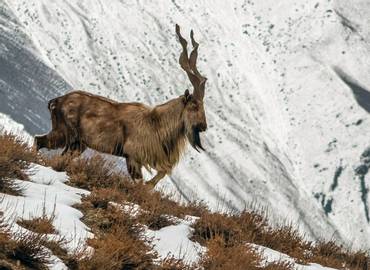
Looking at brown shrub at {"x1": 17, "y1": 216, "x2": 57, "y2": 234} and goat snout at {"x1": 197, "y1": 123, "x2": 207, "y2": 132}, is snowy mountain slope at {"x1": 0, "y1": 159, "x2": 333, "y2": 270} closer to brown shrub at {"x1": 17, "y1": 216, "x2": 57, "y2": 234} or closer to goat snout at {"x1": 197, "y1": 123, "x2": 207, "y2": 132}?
brown shrub at {"x1": 17, "y1": 216, "x2": 57, "y2": 234}

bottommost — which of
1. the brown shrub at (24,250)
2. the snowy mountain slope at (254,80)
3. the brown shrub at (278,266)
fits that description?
the snowy mountain slope at (254,80)

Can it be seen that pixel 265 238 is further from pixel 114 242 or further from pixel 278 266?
pixel 114 242

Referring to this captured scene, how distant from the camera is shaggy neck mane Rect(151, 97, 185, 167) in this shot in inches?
447

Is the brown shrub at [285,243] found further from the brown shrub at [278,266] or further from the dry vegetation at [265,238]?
the brown shrub at [278,266]

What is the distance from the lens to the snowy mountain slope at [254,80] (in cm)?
8012

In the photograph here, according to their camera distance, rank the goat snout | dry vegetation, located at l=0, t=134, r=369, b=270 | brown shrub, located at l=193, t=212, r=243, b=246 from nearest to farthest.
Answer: dry vegetation, located at l=0, t=134, r=369, b=270
brown shrub, located at l=193, t=212, r=243, b=246
the goat snout

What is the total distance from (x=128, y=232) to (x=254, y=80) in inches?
3346

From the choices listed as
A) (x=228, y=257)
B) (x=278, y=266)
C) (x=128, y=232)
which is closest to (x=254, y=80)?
(x=278, y=266)

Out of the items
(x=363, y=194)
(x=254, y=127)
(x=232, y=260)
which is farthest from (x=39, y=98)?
(x=232, y=260)

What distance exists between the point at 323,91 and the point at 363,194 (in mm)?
12657

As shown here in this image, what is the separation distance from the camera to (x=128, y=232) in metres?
7.60

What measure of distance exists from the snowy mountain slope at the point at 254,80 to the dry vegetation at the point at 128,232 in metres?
64.1

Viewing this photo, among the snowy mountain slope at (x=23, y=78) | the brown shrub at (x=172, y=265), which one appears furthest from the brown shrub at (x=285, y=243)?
the snowy mountain slope at (x=23, y=78)

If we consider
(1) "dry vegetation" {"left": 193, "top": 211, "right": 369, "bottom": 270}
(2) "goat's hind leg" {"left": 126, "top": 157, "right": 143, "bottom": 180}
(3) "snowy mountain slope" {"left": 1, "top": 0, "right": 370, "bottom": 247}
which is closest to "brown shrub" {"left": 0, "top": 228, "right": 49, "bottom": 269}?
(1) "dry vegetation" {"left": 193, "top": 211, "right": 369, "bottom": 270}
